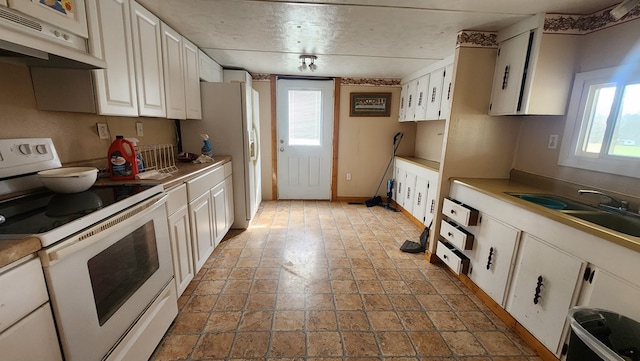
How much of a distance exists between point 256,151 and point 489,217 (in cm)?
283

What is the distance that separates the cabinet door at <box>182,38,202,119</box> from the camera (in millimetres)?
2398

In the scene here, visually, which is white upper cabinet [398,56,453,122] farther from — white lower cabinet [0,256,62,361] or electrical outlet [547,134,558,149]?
white lower cabinet [0,256,62,361]

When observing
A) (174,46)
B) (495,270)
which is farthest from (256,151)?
(495,270)

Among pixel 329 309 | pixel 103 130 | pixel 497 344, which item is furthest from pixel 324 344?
pixel 103 130

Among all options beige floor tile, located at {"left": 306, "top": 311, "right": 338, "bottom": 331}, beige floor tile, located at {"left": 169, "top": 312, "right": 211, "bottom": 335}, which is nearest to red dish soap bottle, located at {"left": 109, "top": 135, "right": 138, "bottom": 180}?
beige floor tile, located at {"left": 169, "top": 312, "right": 211, "bottom": 335}

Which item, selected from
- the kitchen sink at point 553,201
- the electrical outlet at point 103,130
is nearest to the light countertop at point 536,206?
the kitchen sink at point 553,201

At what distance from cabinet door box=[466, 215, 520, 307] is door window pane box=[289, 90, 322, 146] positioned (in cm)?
292

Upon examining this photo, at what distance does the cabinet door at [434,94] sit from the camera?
3.00 meters

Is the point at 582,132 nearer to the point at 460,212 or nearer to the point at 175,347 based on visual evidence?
the point at 460,212

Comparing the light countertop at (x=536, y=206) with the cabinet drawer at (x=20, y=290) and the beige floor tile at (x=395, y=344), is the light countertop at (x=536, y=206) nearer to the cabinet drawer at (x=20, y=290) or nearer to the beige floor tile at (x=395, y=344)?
the beige floor tile at (x=395, y=344)

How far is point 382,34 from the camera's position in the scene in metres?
2.21

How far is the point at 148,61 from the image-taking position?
5.98ft

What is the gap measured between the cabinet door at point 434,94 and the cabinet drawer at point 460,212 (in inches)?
50.8

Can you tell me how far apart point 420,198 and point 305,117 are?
7.32 feet
